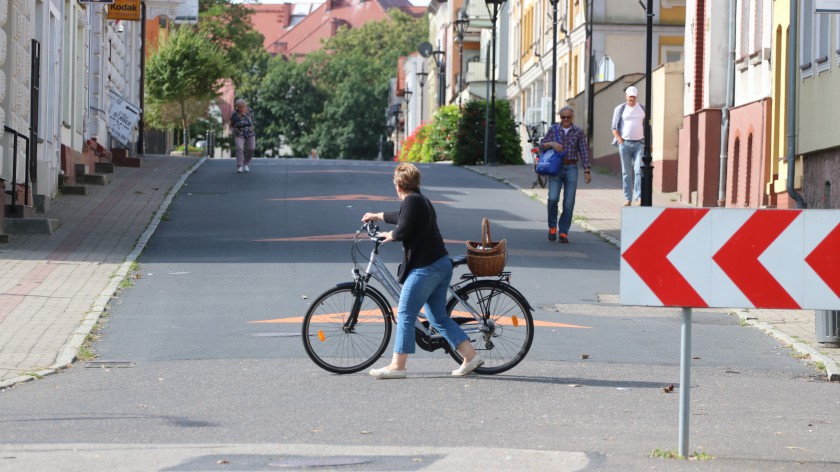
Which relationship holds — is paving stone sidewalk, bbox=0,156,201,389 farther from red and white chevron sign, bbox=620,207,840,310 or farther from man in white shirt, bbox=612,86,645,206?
man in white shirt, bbox=612,86,645,206

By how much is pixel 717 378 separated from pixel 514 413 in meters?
2.39

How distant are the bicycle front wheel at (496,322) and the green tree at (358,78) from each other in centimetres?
10249

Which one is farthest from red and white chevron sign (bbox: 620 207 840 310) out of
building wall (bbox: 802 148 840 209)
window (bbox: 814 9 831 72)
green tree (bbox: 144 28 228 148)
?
green tree (bbox: 144 28 228 148)

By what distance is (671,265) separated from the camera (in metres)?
8.23

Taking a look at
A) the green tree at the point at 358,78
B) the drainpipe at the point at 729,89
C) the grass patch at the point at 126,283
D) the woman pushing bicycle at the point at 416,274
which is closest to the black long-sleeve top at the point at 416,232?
the woman pushing bicycle at the point at 416,274

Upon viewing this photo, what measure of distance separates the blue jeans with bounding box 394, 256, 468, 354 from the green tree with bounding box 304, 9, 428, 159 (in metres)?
103

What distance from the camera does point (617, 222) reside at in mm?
25766

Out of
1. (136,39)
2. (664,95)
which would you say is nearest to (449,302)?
(664,95)

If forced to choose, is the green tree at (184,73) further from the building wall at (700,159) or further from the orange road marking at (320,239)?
the orange road marking at (320,239)

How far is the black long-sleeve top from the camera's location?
36.2ft

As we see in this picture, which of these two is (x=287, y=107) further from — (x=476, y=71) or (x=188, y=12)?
(x=188, y=12)

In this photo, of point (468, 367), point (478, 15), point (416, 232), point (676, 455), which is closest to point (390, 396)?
point (468, 367)

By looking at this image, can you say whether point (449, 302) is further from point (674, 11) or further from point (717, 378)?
point (674, 11)

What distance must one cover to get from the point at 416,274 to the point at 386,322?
59 cm
